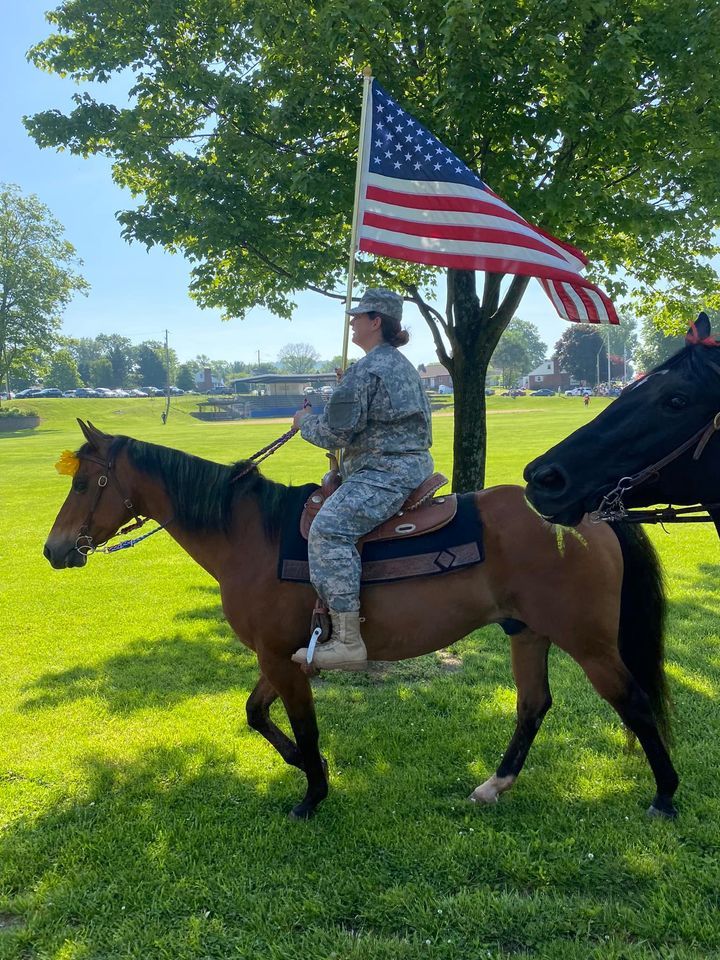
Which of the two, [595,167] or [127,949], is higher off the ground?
[595,167]

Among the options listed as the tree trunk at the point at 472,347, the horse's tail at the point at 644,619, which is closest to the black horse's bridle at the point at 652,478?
the horse's tail at the point at 644,619

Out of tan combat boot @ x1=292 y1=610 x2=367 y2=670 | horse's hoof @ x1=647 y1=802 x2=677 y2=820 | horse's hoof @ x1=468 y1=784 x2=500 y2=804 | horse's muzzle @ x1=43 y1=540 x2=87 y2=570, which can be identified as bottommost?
horse's hoof @ x1=468 y1=784 x2=500 y2=804

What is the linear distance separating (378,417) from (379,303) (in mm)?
667

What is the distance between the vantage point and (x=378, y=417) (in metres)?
3.52

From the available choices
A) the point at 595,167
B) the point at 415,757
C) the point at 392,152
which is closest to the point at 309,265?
the point at 392,152

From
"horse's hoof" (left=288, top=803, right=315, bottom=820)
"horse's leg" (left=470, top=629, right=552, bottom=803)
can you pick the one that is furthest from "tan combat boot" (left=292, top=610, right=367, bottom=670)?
"horse's leg" (left=470, top=629, right=552, bottom=803)

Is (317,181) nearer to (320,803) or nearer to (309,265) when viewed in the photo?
(309,265)

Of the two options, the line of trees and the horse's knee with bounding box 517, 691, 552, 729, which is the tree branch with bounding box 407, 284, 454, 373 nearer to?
the horse's knee with bounding box 517, 691, 552, 729

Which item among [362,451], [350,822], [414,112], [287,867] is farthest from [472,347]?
[287,867]

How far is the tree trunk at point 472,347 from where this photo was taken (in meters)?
7.63

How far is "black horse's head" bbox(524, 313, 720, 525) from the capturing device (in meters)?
2.44

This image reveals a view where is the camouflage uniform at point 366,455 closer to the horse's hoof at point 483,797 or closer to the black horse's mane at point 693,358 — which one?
the black horse's mane at point 693,358

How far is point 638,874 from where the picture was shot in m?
3.15

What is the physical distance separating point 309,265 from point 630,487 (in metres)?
5.74
